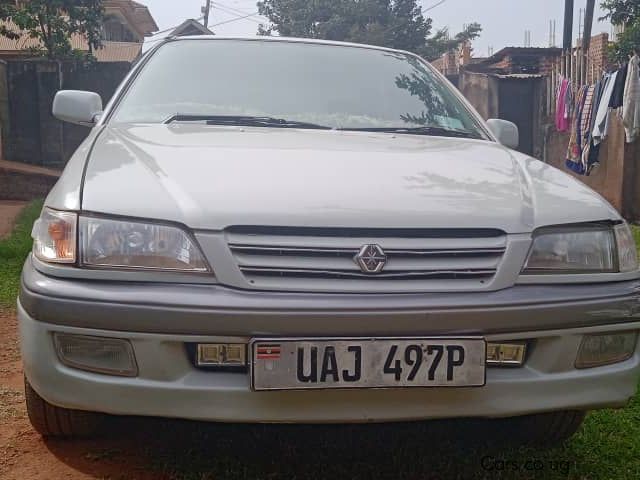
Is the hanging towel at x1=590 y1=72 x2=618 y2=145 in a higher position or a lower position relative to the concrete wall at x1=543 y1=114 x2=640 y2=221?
higher

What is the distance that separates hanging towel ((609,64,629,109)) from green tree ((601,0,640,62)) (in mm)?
4597

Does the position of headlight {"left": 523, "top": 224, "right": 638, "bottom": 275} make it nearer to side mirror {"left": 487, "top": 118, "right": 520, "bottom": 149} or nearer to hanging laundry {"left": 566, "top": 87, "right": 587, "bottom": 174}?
side mirror {"left": 487, "top": 118, "right": 520, "bottom": 149}

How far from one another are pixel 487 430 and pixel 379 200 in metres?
1.07

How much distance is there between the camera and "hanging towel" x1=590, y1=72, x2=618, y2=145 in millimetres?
8312

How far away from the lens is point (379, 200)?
204 cm

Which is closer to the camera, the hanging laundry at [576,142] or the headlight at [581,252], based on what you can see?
the headlight at [581,252]

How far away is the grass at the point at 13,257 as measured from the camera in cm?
450

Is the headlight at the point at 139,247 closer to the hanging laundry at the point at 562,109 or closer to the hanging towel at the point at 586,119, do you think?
the hanging towel at the point at 586,119

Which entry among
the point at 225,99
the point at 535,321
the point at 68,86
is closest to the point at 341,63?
the point at 225,99

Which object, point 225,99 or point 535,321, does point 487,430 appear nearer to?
point 535,321

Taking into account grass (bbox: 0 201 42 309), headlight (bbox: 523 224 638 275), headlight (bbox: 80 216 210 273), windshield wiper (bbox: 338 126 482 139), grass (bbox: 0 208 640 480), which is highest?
windshield wiper (bbox: 338 126 482 139)

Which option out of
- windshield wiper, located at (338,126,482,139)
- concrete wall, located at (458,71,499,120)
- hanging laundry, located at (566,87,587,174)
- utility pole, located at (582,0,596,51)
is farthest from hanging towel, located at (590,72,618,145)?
utility pole, located at (582,0,596,51)

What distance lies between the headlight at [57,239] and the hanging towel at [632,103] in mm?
7022

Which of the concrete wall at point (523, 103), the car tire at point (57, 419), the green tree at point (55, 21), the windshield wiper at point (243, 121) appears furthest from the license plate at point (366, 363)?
the green tree at point (55, 21)
